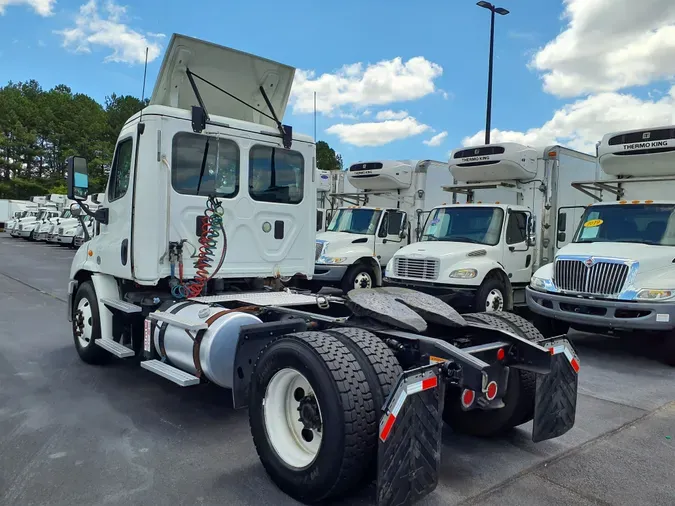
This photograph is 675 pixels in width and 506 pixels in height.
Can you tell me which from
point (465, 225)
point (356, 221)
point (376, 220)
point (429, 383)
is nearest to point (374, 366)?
point (429, 383)

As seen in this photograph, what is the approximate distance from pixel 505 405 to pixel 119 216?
4156 millimetres

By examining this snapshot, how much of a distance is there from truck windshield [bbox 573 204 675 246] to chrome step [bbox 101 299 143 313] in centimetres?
677

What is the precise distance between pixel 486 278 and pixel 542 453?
19.8 ft

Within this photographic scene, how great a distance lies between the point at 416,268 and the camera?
10.2 meters

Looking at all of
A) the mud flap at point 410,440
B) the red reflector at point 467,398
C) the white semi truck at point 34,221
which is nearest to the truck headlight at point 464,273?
the red reflector at point 467,398

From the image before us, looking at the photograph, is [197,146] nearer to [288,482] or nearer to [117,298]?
[117,298]

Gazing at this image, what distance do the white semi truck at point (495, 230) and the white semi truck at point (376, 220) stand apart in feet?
5.73

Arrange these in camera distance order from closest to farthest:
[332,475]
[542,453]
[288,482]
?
[332,475], [288,482], [542,453]

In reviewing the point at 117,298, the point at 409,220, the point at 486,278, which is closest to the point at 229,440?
the point at 117,298

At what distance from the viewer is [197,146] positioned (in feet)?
18.1

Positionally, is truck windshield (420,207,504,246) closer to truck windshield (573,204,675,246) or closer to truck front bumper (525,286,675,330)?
truck windshield (573,204,675,246)

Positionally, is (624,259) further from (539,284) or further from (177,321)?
(177,321)

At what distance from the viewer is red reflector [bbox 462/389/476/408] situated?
3.56m

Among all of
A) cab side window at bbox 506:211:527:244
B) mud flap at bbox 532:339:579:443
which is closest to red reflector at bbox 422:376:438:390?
mud flap at bbox 532:339:579:443
